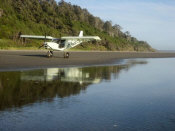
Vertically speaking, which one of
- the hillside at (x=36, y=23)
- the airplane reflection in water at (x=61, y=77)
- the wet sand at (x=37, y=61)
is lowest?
the airplane reflection in water at (x=61, y=77)

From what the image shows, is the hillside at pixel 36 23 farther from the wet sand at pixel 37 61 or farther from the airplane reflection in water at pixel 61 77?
the airplane reflection in water at pixel 61 77

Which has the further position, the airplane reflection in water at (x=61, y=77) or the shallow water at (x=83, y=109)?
the airplane reflection in water at (x=61, y=77)

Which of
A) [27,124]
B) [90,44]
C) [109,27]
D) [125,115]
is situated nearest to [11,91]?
[27,124]

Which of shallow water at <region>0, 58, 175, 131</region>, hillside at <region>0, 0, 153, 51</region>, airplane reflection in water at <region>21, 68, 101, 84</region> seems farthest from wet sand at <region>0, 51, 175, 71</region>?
hillside at <region>0, 0, 153, 51</region>

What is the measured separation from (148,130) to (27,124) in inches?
98.0

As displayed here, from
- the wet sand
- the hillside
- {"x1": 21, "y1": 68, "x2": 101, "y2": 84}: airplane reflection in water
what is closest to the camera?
{"x1": 21, "y1": 68, "x2": 101, "y2": 84}: airplane reflection in water

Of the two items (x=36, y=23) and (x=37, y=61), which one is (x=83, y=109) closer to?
(x=37, y=61)

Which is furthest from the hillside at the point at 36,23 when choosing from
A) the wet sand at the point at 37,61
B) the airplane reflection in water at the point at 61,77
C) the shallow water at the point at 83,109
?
the shallow water at the point at 83,109

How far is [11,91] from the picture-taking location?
361 inches

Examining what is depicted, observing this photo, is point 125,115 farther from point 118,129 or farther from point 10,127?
point 10,127

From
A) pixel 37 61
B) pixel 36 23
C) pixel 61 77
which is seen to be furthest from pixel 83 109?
pixel 36 23

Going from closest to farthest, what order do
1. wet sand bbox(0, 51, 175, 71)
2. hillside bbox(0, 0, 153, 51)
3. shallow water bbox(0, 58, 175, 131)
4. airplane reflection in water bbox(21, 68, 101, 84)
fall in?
shallow water bbox(0, 58, 175, 131) < airplane reflection in water bbox(21, 68, 101, 84) < wet sand bbox(0, 51, 175, 71) < hillside bbox(0, 0, 153, 51)

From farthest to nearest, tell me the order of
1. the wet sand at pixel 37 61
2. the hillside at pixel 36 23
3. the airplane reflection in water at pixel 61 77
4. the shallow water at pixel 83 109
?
the hillside at pixel 36 23 → the wet sand at pixel 37 61 → the airplane reflection in water at pixel 61 77 → the shallow water at pixel 83 109

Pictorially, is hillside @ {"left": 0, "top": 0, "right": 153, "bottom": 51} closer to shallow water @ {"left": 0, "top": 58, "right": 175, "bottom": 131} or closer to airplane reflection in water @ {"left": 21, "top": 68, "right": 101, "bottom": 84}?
airplane reflection in water @ {"left": 21, "top": 68, "right": 101, "bottom": 84}
